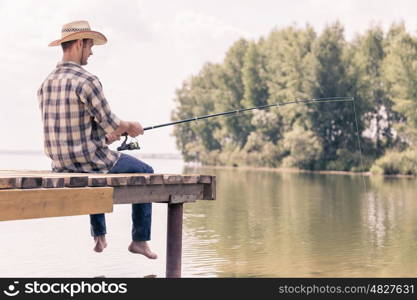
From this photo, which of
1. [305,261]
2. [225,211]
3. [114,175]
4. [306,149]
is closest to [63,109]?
[114,175]

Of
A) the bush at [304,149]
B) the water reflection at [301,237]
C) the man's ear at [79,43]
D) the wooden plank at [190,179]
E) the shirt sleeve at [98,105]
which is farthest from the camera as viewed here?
the bush at [304,149]

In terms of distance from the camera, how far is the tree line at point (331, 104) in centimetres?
5672

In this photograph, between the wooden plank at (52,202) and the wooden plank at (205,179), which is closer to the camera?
the wooden plank at (52,202)

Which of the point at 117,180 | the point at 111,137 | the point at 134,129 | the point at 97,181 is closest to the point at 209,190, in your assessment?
the point at 134,129

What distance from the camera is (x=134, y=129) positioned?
27.7 ft

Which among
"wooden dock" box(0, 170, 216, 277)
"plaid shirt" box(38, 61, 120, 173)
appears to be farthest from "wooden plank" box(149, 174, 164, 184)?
"plaid shirt" box(38, 61, 120, 173)

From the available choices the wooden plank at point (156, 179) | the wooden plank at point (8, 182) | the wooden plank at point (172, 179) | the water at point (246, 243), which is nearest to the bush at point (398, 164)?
the water at point (246, 243)

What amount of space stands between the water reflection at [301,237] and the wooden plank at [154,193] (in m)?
2.31

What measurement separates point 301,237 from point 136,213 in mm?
7100

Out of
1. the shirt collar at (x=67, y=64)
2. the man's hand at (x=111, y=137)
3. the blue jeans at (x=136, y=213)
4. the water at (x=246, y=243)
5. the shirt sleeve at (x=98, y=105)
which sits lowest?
the water at (x=246, y=243)

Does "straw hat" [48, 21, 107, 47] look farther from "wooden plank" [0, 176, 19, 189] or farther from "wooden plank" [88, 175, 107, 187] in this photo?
"wooden plank" [0, 176, 19, 189]

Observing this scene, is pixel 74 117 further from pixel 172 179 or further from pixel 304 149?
pixel 304 149

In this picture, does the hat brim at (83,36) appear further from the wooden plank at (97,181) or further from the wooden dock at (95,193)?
the wooden plank at (97,181)

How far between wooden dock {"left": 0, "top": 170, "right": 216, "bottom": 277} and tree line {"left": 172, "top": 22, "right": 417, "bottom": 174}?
43176 mm
